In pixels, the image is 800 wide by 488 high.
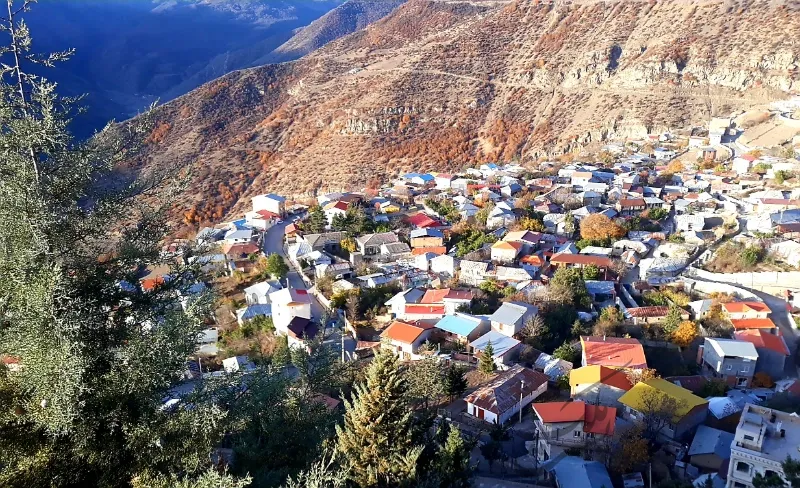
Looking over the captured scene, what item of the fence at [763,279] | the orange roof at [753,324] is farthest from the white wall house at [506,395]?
the fence at [763,279]

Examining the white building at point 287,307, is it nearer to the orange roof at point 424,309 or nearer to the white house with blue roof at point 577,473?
the orange roof at point 424,309

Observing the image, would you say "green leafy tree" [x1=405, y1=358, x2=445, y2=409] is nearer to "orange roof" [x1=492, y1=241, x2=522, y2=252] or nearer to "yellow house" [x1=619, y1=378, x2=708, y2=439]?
"yellow house" [x1=619, y1=378, x2=708, y2=439]

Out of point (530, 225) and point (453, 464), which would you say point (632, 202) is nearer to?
point (530, 225)

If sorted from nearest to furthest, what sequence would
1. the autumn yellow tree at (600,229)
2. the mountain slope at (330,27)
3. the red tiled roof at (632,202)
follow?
the autumn yellow tree at (600,229), the red tiled roof at (632,202), the mountain slope at (330,27)

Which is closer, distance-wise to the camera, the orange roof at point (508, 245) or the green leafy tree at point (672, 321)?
the green leafy tree at point (672, 321)

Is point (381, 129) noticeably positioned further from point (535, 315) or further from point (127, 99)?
point (127, 99)

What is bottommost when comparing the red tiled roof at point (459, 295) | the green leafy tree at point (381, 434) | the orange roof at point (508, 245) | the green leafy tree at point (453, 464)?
the red tiled roof at point (459, 295)

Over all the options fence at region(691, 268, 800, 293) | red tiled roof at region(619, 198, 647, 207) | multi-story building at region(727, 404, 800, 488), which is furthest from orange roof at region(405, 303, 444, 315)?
red tiled roof at region(619, 198, 647, 207)
